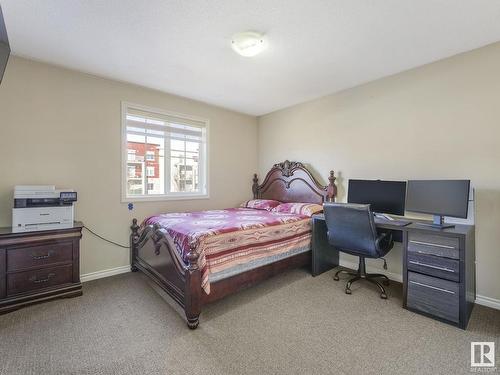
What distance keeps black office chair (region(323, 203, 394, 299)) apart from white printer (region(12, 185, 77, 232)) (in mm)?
2772

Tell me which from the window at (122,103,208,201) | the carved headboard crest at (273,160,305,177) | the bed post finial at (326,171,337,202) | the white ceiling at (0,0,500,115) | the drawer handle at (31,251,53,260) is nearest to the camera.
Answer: the white ceiling at (0,0,500,115)

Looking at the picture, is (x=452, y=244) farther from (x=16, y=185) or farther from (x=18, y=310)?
(x=16, y=185)

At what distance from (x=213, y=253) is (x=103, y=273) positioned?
182 centimetres

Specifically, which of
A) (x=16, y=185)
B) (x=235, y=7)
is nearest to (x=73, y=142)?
(x=16, y=185)

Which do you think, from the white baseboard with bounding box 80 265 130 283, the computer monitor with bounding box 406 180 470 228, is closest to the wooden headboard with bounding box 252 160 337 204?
the computer monitor with bounding box 406 180 470 228

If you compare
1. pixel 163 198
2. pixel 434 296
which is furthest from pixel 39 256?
pixel 434 296

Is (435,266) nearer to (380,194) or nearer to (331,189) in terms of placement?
(380,194)

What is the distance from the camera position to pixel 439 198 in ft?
7.95

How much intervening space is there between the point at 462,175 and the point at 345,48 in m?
1.77

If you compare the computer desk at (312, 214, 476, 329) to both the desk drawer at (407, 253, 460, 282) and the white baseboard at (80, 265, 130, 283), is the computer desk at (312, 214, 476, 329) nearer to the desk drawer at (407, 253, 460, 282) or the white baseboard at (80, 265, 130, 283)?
the desk drawer at (407, 253, 460, 282)

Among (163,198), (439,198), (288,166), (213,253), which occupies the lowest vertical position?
(213,253)

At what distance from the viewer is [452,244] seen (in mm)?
2125

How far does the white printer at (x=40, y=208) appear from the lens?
2.39m

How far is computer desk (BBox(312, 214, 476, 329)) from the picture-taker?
2.07 m
